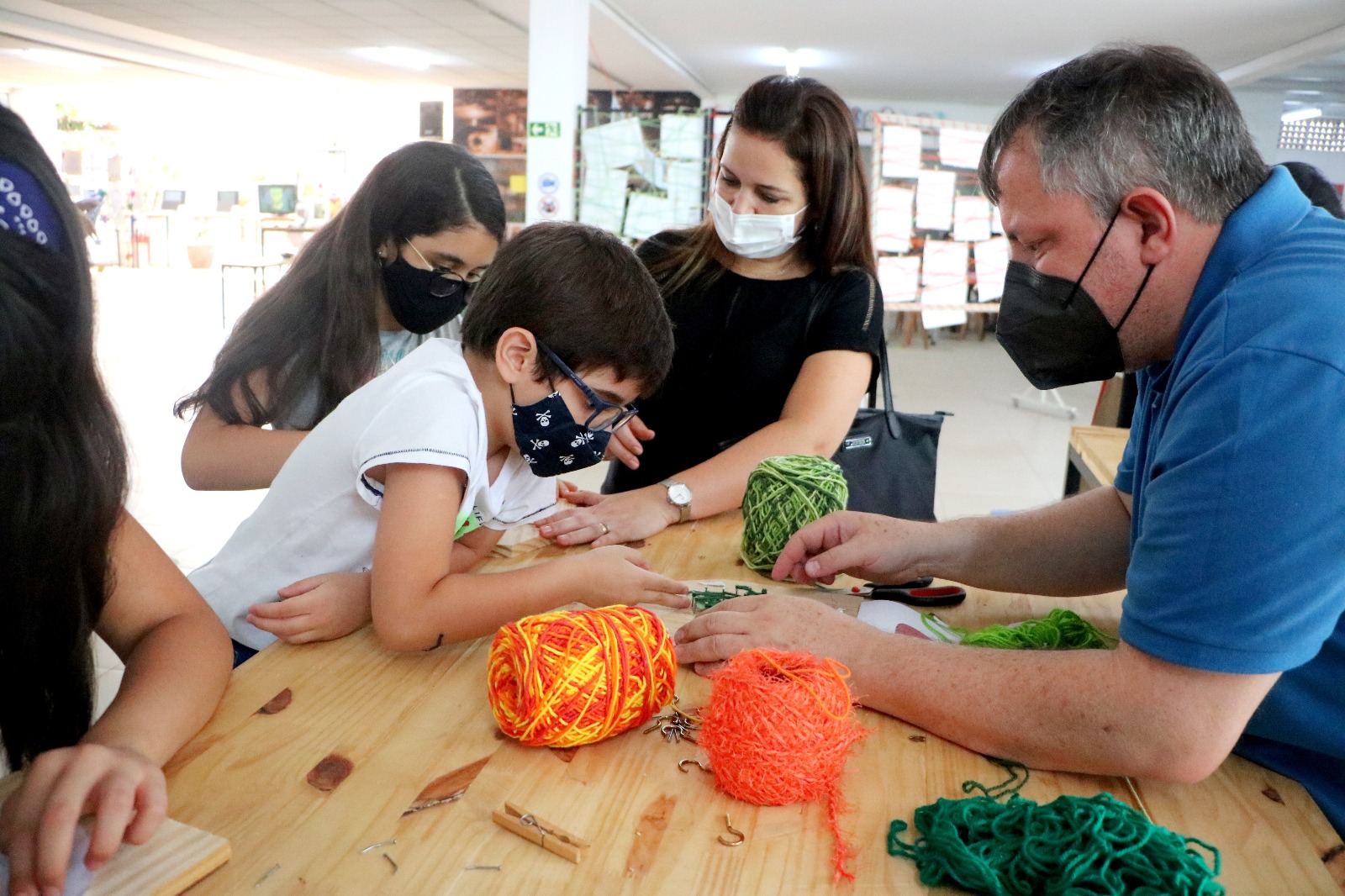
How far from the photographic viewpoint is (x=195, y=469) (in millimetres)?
1829

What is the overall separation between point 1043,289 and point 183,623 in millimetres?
1055

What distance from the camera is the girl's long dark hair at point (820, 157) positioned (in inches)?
74.7

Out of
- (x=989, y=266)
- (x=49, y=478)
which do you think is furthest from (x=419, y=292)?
(x=989, y=266)

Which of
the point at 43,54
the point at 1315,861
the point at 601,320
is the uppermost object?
the point at 43,54

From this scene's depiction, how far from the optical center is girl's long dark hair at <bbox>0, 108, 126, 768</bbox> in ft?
2.52

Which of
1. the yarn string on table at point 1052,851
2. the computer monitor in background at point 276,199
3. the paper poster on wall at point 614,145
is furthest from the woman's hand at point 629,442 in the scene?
the computer monitor in background at point 276,199

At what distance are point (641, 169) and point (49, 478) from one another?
16.6ft

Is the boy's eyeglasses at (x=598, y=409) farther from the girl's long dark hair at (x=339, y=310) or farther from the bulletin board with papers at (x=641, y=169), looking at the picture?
the bulletin board with papers at (x=641, y=169)

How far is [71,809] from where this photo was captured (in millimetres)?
701

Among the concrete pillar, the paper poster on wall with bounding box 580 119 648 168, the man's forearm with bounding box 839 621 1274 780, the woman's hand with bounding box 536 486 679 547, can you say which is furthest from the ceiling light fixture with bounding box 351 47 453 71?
the man's forearm with bounding box 839 621 1274 780

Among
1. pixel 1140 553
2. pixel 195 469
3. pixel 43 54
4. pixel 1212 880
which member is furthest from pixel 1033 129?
pixel 43 54

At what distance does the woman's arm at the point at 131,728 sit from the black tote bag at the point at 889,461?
1.33m

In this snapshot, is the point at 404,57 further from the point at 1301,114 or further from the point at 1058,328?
the point at 1058,328

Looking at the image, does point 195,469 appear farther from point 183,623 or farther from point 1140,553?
point 1140,553
